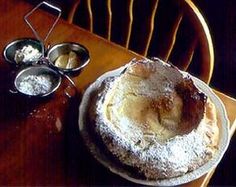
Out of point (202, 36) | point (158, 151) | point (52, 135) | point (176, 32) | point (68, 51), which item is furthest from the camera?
point (176, 32)

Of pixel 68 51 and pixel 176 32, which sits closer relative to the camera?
pixel 68 51

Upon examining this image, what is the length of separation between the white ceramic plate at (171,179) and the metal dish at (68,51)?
56mm

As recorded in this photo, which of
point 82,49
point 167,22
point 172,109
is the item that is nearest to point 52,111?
point 82,49

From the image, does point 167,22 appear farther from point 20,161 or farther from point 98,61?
point 20,161

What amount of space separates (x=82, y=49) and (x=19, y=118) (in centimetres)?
25

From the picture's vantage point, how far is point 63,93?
1.17 m

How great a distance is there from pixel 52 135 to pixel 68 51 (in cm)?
24

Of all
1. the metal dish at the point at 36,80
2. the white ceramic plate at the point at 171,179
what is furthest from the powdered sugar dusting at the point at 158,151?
the metal dish at the point at 36,80

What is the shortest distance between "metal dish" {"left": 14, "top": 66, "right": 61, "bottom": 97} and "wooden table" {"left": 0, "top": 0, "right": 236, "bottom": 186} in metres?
0.03

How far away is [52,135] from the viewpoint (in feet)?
3.58

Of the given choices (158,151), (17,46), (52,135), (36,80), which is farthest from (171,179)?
(17,46)

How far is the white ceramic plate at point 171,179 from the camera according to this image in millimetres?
985

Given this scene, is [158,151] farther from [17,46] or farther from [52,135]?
[17,46]

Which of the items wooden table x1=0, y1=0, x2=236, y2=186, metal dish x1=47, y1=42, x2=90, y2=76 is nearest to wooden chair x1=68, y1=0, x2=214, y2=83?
wooden table x1=0, y1=0, x2=236, y2=186
